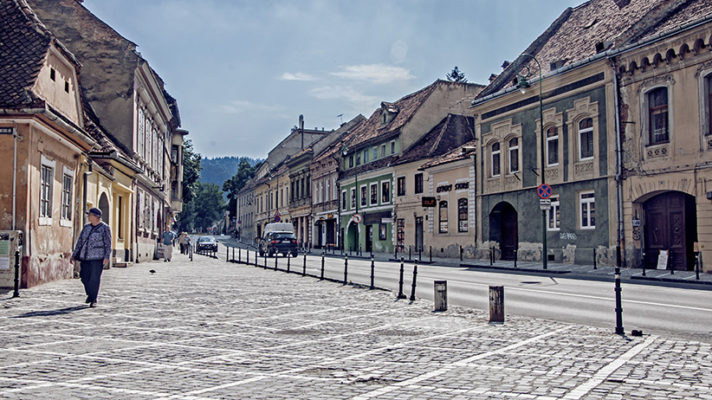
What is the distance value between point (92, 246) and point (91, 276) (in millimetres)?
577

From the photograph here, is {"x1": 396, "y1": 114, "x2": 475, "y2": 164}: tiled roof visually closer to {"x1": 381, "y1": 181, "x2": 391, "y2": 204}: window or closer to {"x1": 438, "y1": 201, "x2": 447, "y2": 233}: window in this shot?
{"x1": 381, "y1": 181, "x2": 391, "y2": 204}: window

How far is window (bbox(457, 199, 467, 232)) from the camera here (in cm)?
3966

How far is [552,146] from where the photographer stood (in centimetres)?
3219

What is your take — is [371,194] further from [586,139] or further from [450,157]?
[586,139]

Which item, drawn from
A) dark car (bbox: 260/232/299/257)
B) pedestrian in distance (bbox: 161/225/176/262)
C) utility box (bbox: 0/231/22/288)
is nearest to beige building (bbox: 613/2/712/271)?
utility box (bbox: 0/231/22/288)

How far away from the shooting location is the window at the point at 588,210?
29156 mm

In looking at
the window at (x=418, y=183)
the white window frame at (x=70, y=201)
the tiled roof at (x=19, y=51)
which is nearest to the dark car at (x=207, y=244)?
the window at (x=418, y=183)

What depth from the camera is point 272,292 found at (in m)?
16.3

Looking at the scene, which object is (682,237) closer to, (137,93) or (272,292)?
(272,292)

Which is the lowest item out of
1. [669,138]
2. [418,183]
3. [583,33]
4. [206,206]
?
[418,183]

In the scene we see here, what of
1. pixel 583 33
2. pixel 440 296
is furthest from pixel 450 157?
pixel 440 296

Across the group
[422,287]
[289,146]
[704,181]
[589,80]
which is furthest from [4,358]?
[289,146]

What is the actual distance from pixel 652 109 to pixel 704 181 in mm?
4044

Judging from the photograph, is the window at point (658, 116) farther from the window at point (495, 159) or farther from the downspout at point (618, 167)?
the window at point (495, 159)
